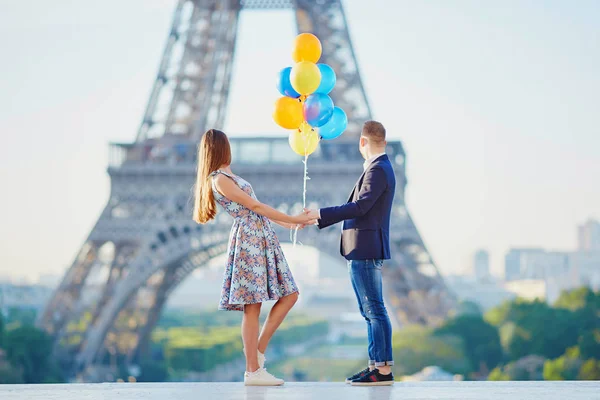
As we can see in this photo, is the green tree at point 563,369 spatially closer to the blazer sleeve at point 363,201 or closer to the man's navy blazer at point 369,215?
the man's navy blazer at point 369,215

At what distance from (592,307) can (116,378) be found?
1425 cm

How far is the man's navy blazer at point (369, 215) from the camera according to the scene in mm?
7402

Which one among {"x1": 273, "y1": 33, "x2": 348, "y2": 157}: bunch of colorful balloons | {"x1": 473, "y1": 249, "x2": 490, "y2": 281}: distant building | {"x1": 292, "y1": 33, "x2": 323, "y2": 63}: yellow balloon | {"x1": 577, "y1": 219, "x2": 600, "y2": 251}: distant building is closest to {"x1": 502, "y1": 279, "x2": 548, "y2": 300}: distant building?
{"x1": 577, "y1": 219, "x2": 600, "y2": 251}: distant building

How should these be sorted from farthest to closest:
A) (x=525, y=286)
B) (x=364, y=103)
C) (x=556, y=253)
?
(x=556, y=253) → (x=525, y=286) → (x=364, y=103)

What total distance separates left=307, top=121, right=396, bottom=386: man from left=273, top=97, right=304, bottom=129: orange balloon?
99 cm

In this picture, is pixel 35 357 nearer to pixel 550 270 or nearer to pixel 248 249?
pixel 248 249

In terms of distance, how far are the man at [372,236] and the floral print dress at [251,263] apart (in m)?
0.39

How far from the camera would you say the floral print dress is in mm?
7426

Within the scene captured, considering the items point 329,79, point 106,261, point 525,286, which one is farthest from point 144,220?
point 525,286

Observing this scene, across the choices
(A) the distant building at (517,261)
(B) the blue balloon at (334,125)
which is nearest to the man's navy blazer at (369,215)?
(B) the blue balloon at (334,125)

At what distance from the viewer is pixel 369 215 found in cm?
751

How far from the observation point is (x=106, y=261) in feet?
86.9

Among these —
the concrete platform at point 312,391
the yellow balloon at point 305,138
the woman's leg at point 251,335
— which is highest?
the yellow balloon at point 305,138

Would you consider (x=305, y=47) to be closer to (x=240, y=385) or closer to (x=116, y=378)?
(x=240, y=385)
